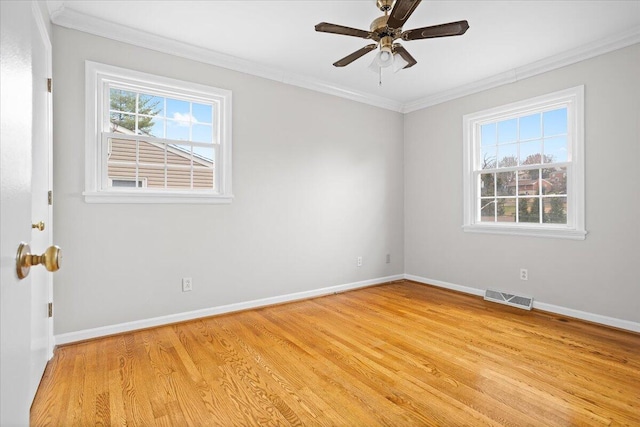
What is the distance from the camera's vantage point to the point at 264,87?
3.76 metres

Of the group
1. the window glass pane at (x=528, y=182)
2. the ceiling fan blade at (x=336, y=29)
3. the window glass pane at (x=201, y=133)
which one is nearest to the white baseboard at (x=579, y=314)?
the window glass pane at (x=528, y=182)

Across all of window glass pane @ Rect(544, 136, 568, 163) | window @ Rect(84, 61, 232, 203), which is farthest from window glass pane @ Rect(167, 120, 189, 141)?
window glass pane @ Rect(544, 136, 568, 163)

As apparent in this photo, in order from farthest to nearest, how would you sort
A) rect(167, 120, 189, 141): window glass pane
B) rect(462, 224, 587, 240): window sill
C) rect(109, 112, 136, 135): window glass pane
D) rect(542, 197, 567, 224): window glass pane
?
rect(542, 197, 567, 224): window glass pane, rect(462, 224, 587, 240): window sill, rect(167, 120, 189, 141): window glass pane, rect(109, 112, 136, 135): window glass pane

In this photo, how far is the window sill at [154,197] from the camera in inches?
111

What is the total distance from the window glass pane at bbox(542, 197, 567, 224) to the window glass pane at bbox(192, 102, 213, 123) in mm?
3754

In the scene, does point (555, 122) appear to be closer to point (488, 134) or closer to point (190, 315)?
point (488, 134)

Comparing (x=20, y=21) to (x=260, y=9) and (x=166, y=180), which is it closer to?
(x=260, y=9)

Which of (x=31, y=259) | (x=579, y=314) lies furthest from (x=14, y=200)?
(x=579, y=314)

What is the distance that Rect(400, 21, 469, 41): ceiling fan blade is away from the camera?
2.21 metres

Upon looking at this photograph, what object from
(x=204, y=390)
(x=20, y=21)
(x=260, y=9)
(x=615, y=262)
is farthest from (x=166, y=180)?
(x=615, y=262)

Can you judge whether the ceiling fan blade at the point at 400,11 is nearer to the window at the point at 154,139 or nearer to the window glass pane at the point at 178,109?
the window at the point at 154,139

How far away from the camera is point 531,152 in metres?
3.86

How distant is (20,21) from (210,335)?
2635 mm

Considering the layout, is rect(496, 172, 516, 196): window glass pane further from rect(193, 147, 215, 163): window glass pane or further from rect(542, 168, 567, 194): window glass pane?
rect(193, 147, 215, 163): window glass pane
